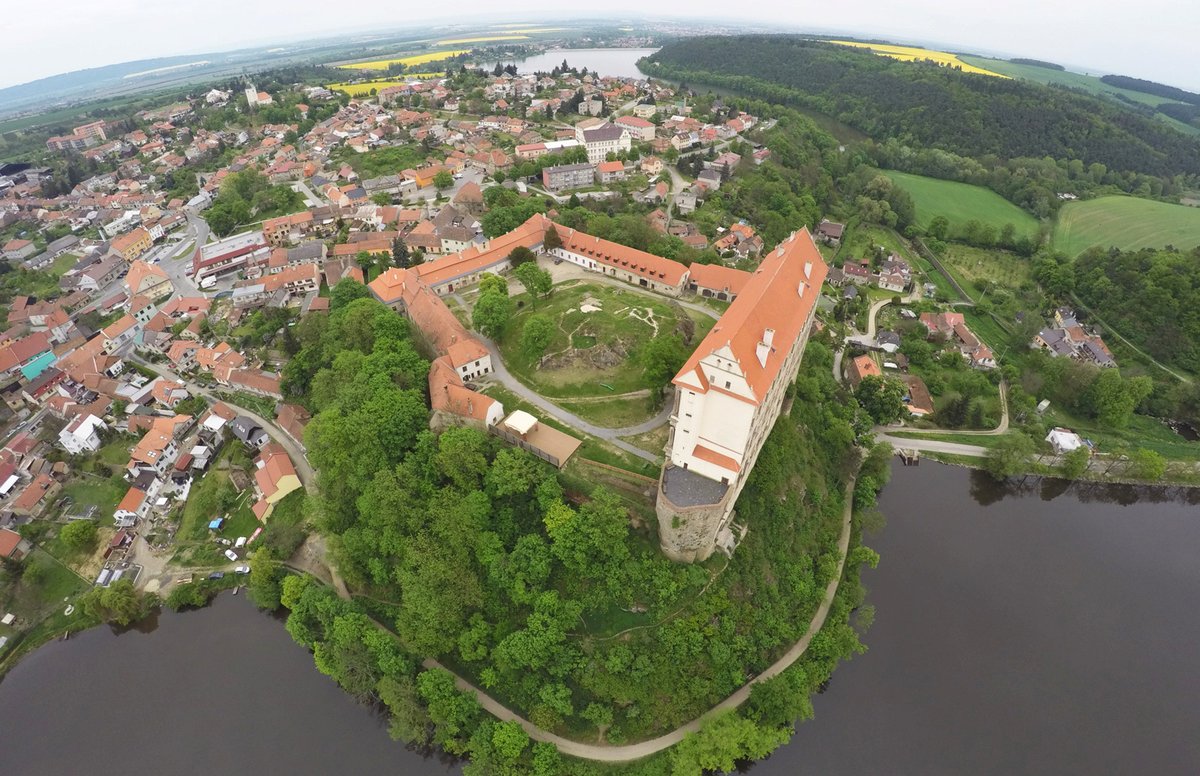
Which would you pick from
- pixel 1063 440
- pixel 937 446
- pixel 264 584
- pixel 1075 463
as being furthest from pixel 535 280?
pixel 1063 440

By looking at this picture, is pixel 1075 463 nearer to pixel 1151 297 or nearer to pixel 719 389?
pixel 1151 297

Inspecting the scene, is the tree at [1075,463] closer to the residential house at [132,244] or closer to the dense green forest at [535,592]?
the dense green forest at [535,592]

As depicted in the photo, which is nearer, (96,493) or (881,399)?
(96,493)

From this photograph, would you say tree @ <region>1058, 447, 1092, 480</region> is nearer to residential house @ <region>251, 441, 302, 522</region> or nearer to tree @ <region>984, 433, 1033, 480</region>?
tree @ <region>984, 433, 1033, 480</region>

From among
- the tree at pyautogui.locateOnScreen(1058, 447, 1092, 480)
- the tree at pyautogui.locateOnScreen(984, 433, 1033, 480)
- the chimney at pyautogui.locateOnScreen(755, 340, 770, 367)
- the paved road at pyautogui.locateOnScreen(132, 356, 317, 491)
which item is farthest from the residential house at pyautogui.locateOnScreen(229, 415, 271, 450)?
the tree at pyautogui.locateOnScreen(1058, 447, 1092, 480)

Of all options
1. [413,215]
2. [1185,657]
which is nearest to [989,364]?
[1185,657]
